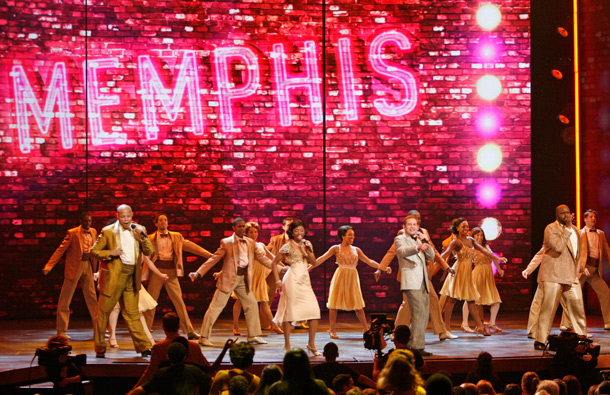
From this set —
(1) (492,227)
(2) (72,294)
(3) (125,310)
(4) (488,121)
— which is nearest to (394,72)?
(4) (488,121)

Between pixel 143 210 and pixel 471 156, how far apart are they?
486 centimetres

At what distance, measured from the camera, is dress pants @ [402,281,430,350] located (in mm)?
8766

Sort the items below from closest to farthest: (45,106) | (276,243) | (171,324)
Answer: (171,324) < (276,243) < (45,106)

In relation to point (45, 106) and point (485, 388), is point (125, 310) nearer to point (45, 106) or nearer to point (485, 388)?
point (485, 388)

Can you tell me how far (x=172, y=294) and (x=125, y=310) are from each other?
4.67ft

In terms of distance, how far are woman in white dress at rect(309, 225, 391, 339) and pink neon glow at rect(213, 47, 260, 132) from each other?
2853 mm

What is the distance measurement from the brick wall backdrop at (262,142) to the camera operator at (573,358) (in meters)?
5.47

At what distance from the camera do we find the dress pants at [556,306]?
9.31 m

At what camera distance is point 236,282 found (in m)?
9.98

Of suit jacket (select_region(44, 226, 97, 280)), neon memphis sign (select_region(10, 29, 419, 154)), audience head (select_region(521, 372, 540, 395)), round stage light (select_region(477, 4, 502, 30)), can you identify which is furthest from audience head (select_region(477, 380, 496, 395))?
round stage light (select_region(477, 4, 502, 30))

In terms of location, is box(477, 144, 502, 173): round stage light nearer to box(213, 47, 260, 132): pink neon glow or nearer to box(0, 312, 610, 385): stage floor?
box(0, 312, 610, 385): stage floor

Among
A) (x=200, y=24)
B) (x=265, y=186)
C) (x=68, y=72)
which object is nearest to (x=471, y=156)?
(x=265, y=186)

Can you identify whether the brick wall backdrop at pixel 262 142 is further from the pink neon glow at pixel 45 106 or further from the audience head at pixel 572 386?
the audience head at pixel 572 386

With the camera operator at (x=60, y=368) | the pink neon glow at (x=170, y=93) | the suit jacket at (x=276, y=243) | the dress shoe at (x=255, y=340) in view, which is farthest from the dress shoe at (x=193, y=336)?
the camera operator at (x=60, y=368)
